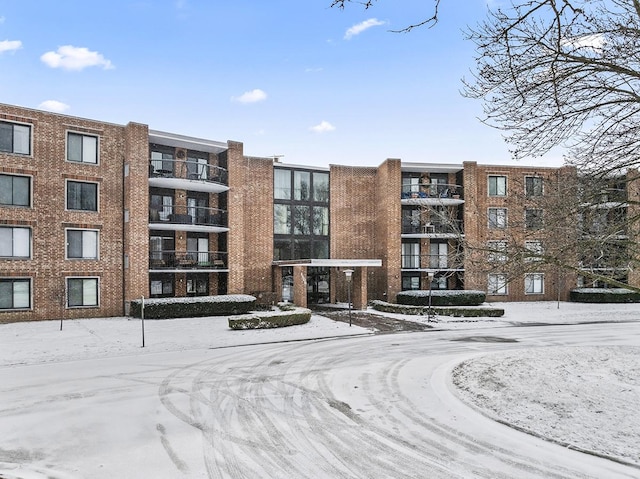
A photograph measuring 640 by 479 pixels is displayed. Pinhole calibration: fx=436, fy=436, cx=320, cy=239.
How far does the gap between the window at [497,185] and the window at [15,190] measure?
91.7 feet

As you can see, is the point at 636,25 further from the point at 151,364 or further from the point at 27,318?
the point at 27,318

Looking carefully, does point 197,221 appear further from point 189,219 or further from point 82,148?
point 82,148

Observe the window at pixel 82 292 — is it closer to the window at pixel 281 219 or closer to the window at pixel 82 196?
the window at pixel 82 196

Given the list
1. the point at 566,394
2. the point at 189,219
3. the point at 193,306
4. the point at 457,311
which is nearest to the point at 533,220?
the point at 566,394

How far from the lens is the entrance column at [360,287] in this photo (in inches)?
1035

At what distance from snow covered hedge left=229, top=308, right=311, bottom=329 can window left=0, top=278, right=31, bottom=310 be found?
10196 millimetres

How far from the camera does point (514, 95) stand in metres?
6.87

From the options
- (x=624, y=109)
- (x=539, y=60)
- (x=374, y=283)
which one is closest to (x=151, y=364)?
(x=539, y=60)

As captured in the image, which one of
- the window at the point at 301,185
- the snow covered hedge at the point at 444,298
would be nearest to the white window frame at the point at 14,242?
the window at the point at 301,185

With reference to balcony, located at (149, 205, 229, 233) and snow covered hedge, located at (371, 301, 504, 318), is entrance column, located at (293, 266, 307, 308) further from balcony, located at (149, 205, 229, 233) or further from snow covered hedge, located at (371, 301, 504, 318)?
snow covered hedge, located at (371, 301, 504, 318)

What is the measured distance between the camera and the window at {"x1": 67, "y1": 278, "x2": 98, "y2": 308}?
21688 mm

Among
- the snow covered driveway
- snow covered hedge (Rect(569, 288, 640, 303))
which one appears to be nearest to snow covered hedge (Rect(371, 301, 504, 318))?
snow covered hedge (Rect(569, 288, 640, 303))

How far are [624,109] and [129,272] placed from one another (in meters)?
21.6

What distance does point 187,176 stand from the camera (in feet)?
81.1
